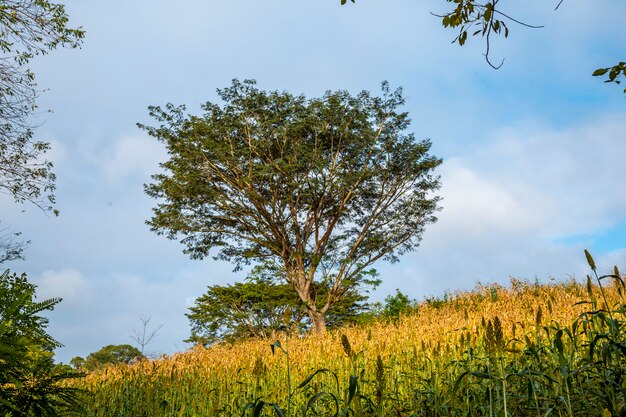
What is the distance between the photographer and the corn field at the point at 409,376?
3363 millimetres

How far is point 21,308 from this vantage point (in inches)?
127

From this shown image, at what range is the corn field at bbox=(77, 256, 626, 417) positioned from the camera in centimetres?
336

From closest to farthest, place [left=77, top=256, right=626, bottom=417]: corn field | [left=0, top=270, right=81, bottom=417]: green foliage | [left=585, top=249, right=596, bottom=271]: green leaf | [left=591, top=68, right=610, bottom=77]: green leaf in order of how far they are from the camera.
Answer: [left=585, top=249, right=596, bottom=271]: green leaf, [left=0, top=270, right=81, bottom=417]: green foliage, [left=77, top=256, right=626, bottom=417]: corn field, [left=591, top=68, right=610, bottom=77]: green leaf

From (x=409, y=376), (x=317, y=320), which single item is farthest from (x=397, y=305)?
(x=409, y=376)

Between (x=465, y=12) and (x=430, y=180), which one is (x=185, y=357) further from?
(x=430, y=180)

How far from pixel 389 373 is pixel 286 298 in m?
15.2

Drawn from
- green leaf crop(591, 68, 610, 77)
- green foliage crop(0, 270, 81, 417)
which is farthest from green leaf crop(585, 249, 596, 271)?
green foliage crop(0, 270, 81, 417)

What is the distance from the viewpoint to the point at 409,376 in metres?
4.94

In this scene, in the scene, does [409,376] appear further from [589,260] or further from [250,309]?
[250,309]

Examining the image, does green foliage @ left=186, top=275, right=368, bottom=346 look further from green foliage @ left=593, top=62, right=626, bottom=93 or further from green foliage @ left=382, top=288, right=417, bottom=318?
green foliage @ left=593, top=62, right=626, bottom=93

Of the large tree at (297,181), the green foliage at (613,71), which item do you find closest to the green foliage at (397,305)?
the large tree at (297,181)

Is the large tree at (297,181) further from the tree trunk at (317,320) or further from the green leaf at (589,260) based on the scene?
the green leaf at (589,260)

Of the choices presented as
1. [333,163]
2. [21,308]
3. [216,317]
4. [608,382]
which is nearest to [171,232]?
[216,317]

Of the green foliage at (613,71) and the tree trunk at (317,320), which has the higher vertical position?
the green foliage at (613,71)
